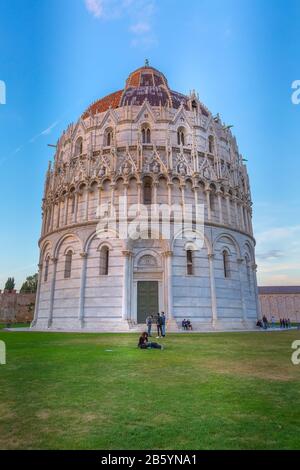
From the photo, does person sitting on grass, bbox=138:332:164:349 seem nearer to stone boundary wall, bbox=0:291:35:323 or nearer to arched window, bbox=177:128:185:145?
arched window, bbox=177:128:185:145

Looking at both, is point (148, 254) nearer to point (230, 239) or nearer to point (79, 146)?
point (230, 239)

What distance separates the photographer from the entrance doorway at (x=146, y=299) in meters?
26.5

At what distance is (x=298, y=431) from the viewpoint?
13.6 ft

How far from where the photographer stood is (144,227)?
27219mm

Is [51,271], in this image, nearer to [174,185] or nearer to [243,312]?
[174,185]

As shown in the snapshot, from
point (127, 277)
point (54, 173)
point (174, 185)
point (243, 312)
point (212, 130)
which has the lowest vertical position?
point (243, 312)

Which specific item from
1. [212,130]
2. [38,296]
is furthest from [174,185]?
[38,296]

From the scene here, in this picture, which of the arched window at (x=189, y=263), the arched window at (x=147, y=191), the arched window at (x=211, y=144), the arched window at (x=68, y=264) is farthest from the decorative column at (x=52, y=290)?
the arched window at (x=211, y=144)

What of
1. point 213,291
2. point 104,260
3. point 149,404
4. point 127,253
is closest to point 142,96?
point 127,253

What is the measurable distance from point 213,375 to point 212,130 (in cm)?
3090

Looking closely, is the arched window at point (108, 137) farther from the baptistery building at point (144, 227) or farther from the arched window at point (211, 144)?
the arched window at point (211, 144)

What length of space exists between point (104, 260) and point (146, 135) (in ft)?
44.8

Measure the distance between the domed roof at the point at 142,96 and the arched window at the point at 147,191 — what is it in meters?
9.32

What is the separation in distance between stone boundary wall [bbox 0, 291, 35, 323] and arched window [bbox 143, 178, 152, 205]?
4200 centimetres
